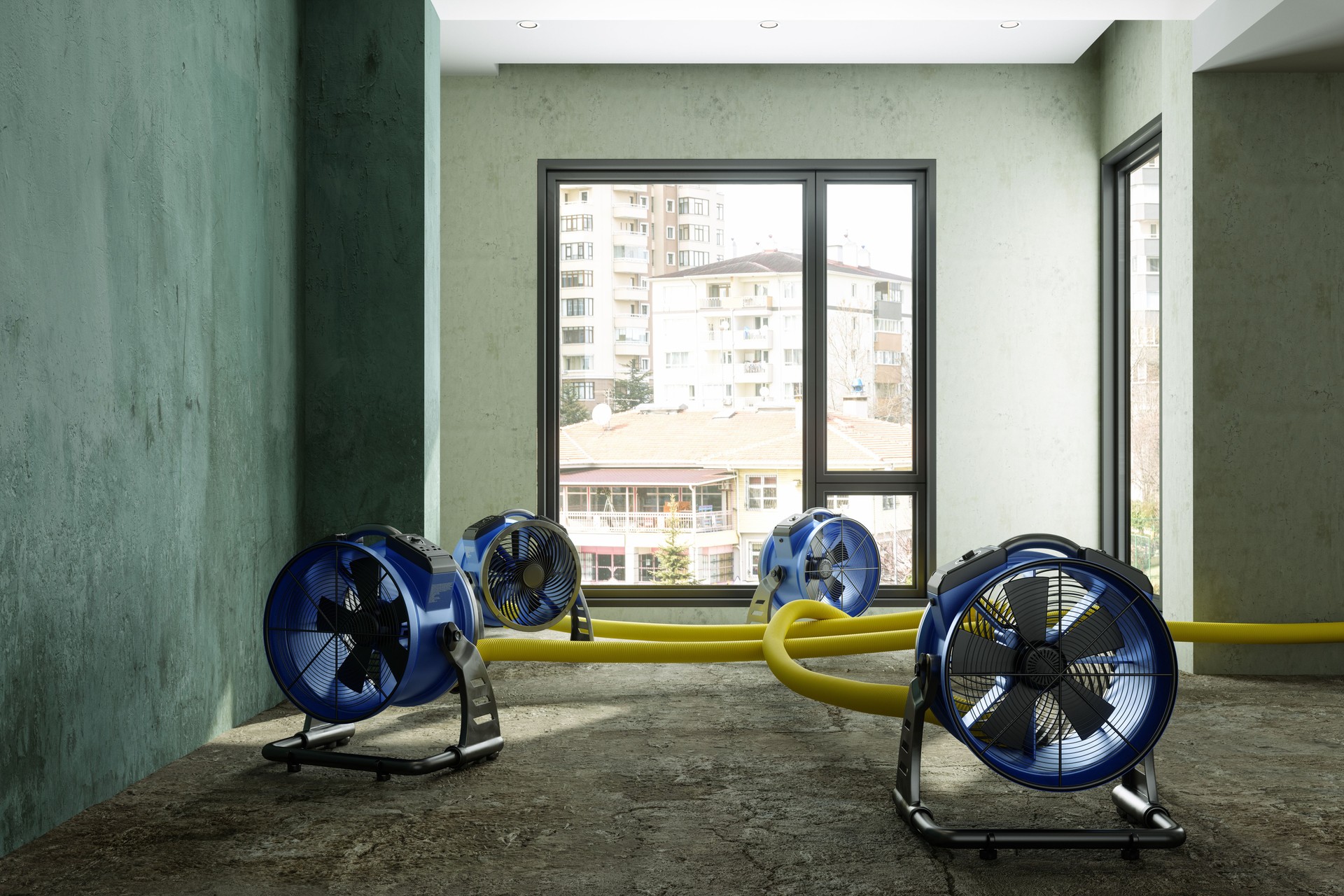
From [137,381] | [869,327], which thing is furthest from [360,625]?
[869,327]

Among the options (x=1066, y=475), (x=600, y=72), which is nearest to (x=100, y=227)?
(x=600, y=72)

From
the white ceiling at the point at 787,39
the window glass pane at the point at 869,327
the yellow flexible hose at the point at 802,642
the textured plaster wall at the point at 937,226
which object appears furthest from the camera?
the window glass pane at the point at 869,327

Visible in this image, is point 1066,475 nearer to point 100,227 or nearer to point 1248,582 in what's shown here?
point 1248,582

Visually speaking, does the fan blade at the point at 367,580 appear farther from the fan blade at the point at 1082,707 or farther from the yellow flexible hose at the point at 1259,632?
the yellow flexible hose at the point at 1259,632

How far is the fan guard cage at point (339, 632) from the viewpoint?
2.77m

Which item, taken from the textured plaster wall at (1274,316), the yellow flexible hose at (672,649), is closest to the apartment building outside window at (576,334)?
the yellow flexible hose at (672,649)

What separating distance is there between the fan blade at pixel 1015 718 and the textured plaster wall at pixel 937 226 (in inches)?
134

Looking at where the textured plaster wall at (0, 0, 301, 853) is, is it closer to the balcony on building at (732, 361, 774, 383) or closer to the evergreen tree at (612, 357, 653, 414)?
the evergreen tree at (612, 357, 653, 414)

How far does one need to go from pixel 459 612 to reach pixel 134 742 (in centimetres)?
98

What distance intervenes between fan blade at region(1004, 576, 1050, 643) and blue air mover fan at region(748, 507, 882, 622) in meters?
2.21

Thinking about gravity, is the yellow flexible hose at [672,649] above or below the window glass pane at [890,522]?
below

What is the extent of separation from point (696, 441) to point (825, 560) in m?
1.43

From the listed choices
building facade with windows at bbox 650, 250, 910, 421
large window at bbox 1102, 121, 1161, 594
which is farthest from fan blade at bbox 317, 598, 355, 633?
large window at bbox 1102, 121, 1161, 594

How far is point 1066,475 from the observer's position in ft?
18.2
